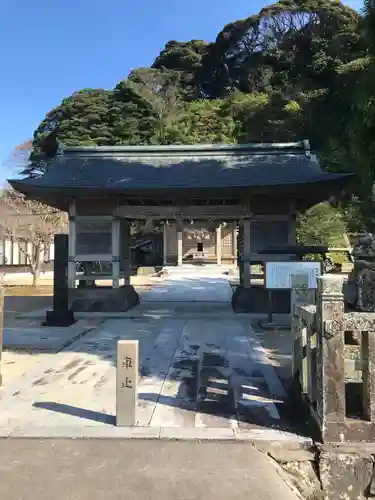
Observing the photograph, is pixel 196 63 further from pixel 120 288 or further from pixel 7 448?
pixel 7 448

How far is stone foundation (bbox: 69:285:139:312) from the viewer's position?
A: 40.2ft

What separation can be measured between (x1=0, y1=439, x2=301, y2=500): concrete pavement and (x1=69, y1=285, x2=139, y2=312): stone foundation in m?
8.42

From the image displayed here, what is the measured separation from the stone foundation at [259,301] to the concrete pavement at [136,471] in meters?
8.26

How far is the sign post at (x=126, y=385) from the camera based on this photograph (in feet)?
13.5

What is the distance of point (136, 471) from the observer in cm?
330

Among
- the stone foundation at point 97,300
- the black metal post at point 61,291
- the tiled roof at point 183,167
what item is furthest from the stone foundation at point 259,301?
the black metal post at point 61,291

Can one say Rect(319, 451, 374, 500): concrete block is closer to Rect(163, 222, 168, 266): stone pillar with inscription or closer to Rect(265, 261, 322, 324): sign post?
Rect(265, 261, 322, 324): sign post

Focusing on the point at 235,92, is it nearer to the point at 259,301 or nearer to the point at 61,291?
the point at 259,301

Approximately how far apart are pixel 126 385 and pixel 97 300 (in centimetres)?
842

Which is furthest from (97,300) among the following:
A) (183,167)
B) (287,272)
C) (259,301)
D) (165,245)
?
(165,245)

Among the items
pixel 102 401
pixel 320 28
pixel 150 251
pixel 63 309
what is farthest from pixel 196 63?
pixel 102 401

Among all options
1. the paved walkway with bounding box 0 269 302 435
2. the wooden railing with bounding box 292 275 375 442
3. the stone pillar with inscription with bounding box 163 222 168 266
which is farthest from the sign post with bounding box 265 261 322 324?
the stone pillar with inscription with bounding box 163 222 168 266

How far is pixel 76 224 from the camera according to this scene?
12570mm

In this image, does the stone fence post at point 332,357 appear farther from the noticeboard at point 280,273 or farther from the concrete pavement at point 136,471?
the noticeboard at point 280,273
